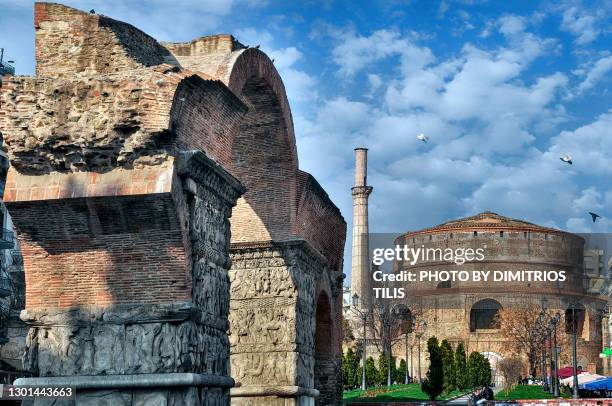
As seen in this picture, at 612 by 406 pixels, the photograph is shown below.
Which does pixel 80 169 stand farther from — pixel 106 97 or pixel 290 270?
pixel 290 270

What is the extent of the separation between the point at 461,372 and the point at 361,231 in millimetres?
18923

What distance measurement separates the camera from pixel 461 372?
3794cm

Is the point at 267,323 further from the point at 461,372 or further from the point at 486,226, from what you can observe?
the point at 486,226

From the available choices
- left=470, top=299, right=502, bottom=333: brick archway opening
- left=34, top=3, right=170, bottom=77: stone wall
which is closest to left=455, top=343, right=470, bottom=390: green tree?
left=470, top=299, right=502, bottom=333: brick archway opening

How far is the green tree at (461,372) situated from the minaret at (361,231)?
57.0ft

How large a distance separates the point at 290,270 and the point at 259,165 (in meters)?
1.62

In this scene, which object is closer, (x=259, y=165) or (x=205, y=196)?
(x=205, y=196)

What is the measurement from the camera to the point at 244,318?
13.1 meters

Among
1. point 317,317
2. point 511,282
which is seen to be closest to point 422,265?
point 511,282

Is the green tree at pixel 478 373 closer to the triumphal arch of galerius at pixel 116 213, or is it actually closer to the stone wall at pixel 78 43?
the triumphal arch of galerius at pixel 116 213

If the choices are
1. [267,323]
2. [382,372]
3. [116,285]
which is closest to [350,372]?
[382,372]

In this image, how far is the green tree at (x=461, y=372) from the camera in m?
37.4

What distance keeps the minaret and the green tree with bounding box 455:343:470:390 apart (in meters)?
17.4

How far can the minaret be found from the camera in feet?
182
